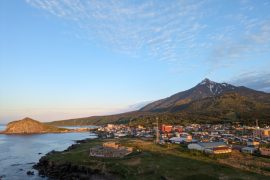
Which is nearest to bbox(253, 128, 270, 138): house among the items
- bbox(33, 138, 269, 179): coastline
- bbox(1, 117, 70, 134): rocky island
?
bbox(33, 138, 269, 179): coastline

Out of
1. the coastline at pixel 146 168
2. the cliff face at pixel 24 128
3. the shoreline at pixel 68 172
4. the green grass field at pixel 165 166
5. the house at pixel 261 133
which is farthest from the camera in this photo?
the cliff face at pixel 24 128

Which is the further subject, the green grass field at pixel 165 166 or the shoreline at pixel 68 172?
the shoreline at pixel 68 172

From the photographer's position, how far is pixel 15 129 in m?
187

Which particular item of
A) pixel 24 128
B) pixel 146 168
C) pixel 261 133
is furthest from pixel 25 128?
pixel 146 168

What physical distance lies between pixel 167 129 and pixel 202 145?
2488 inches

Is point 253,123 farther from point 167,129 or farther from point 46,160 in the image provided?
point 46,160

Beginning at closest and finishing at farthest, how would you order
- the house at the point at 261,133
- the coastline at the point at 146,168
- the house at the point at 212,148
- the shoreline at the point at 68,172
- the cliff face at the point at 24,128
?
the coastline at the point at 146,168 → the shoreline at the point at 68,172 → the house at the point at 212,148 → the house at the point at 261,133 → the cliff face at the point at 24,128

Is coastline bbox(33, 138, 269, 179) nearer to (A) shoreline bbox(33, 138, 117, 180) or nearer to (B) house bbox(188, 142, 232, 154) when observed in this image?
(A) shoreline bbox(33, 138, 117, 180)

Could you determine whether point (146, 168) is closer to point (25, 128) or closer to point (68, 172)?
point (68, 172)

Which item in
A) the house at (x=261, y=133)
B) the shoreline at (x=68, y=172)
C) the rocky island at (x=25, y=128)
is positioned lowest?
the shoreline at (x=68, y=172)

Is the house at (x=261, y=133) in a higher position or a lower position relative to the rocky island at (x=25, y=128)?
lower

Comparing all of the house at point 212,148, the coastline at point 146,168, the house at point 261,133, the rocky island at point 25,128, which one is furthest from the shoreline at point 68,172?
the rocky island at point 25,128

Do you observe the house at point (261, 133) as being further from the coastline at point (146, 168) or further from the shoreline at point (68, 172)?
the shoreline at point (68, 172)

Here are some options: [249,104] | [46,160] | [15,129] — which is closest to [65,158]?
[46,160]
